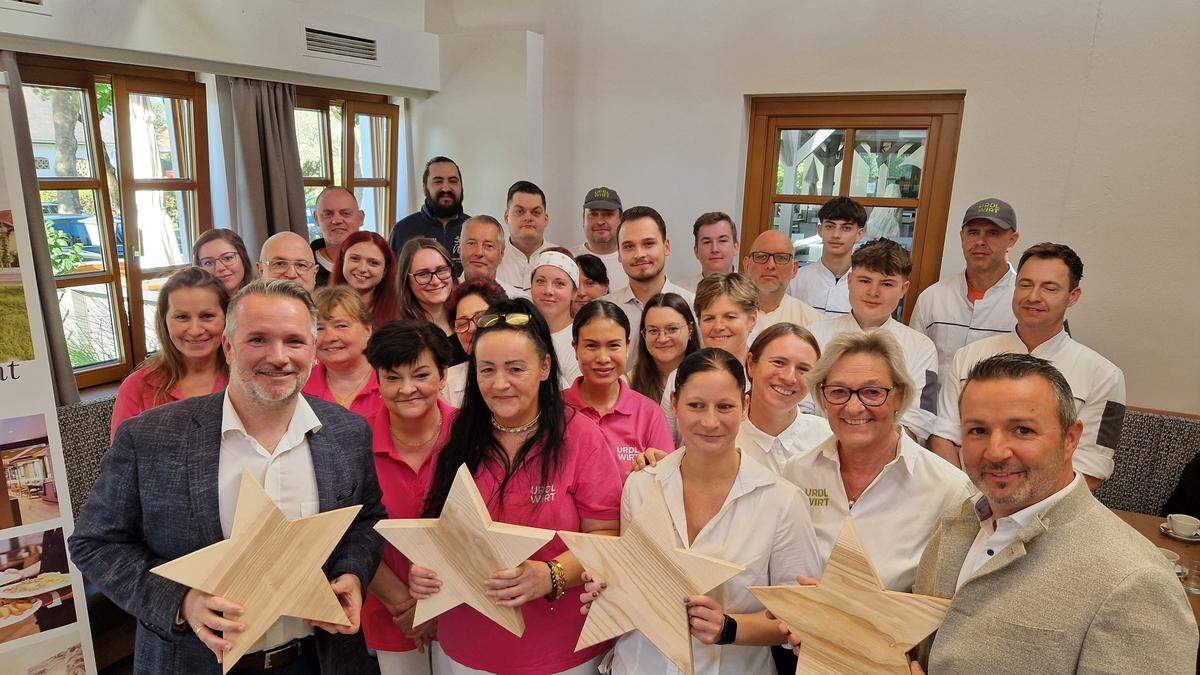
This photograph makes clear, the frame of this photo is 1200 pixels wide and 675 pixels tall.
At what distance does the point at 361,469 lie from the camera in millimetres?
1805

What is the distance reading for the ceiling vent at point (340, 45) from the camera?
4.89m

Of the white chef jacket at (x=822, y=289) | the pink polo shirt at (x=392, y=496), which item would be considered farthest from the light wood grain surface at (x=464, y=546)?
the white chef jacket at (x=822, y=289)

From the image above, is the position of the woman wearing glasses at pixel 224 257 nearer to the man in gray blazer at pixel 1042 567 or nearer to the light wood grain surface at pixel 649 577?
the light wood grain surface at pixel 649 577

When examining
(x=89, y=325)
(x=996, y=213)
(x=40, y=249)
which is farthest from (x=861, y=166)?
(x=89, y=325)

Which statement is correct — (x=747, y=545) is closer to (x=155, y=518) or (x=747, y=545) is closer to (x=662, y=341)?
(x=662, y=341)

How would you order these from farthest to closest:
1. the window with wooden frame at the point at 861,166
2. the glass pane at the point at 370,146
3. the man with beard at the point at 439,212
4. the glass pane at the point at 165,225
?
the glass pane at the point at 370,146
the man with beard at the point at 439,212
the window with wooden frame at the point at 861,166
the glass pane at the point at 165,225

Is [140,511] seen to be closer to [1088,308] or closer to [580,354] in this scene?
[580,354]

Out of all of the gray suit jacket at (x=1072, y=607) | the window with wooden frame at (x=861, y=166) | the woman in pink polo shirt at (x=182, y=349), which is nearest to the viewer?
the gray suit jacket at (x=1072, y=607)

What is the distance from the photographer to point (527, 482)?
1844 mm

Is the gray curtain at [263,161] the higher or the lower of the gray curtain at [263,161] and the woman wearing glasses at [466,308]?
the higher

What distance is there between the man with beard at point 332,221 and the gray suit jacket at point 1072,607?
3990mm

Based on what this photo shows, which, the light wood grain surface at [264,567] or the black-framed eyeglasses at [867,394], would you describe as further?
the black-framed eyeglasses at [867,394]

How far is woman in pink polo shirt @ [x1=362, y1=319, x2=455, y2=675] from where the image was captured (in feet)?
6.56

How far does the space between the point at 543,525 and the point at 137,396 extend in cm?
158
